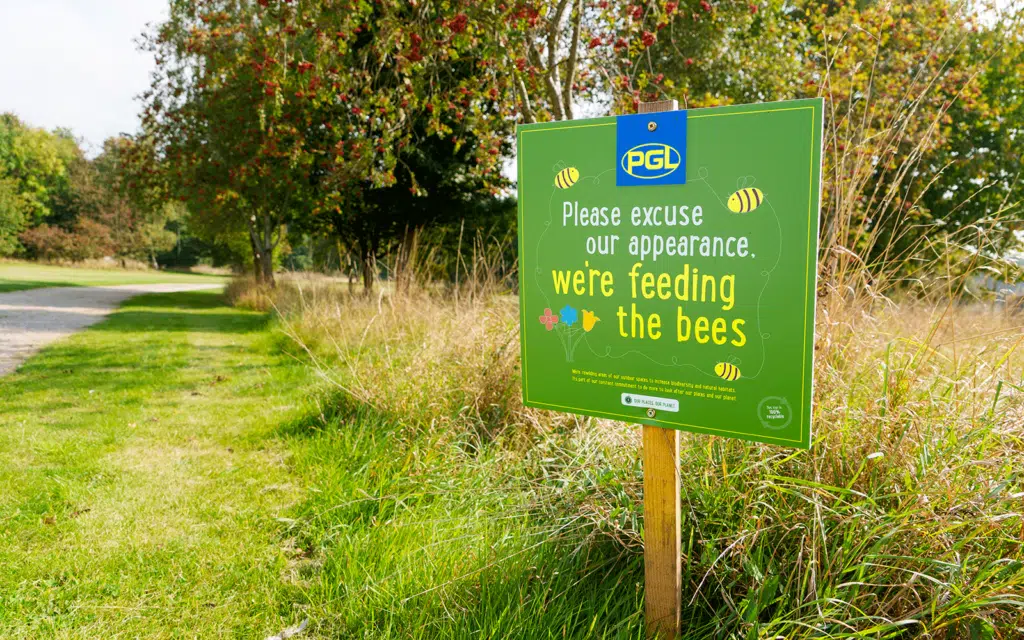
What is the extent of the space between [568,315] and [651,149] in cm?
62

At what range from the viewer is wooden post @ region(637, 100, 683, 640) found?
83.9 inches

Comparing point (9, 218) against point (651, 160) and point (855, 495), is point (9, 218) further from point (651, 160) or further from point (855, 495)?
point (855, 495)

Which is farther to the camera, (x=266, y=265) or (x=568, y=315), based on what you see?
(x=266, y=265)

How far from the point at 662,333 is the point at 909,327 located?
259 centimetres

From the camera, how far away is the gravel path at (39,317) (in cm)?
863

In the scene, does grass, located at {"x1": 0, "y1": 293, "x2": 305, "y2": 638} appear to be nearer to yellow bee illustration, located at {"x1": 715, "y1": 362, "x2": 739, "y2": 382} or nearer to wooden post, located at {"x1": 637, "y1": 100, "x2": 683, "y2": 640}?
wooden post, located at {"x1": 637, "y1": 100, "x2": 683, "y2": 640}

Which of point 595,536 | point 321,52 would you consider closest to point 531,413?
point 595,536

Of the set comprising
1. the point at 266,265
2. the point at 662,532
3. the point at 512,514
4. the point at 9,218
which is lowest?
the point at 512,514

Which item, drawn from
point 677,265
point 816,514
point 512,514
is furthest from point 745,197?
point 512,514

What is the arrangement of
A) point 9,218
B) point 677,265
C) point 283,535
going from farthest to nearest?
point 9,218
point 283,535
point 677,265

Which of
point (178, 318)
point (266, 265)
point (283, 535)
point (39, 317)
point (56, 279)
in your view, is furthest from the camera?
point (56, 279)

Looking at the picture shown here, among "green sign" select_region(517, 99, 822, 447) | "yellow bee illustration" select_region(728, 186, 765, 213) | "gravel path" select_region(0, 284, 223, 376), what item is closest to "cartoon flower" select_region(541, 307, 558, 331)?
"green sign" select_region(517, 99, 822, 447)

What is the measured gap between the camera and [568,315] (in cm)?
233

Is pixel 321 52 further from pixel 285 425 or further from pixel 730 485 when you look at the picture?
pixel 730 485
